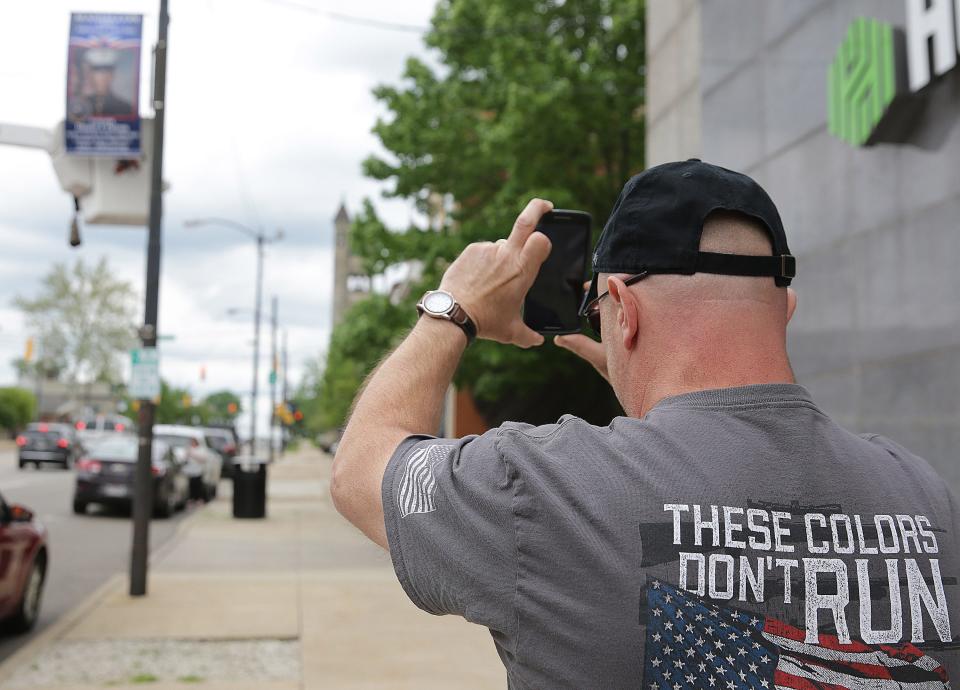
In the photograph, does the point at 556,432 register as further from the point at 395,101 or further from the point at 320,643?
the point at 395,101

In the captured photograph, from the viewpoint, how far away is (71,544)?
50.8ft

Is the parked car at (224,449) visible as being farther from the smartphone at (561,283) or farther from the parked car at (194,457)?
the smartphone at (561,283)

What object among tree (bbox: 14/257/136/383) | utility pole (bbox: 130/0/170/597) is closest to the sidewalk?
utility pole (bbox: 130/0/170/597)

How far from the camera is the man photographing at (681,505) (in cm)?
144

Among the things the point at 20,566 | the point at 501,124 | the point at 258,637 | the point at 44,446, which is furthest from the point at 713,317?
the point at 44,446

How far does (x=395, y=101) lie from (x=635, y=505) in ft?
69.4

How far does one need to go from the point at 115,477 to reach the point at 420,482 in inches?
759

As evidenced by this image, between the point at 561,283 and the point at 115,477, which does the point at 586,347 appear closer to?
the point at 561,283

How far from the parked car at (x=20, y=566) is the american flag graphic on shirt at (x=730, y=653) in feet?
26.0

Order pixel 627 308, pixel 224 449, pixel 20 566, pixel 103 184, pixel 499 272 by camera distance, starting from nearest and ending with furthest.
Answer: pixel 627 308 → pixel 499 272 → pixel 20 566 → pixel 103 184 → pixel 224 449

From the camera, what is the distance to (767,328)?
5.45ft

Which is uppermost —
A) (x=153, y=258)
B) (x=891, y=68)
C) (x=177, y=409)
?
(x=891, y=68)

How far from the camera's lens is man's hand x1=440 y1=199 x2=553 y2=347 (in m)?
1.88

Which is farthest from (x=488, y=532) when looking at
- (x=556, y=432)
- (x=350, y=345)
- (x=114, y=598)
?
(x=350, y=345)
